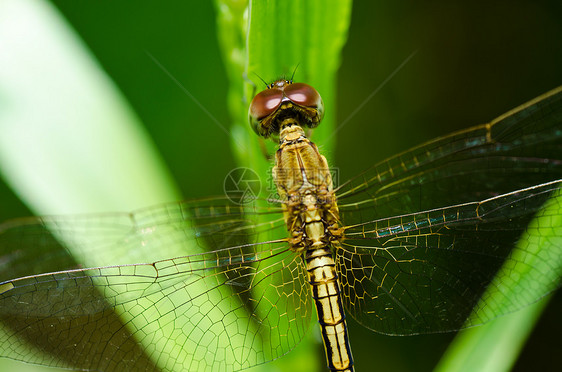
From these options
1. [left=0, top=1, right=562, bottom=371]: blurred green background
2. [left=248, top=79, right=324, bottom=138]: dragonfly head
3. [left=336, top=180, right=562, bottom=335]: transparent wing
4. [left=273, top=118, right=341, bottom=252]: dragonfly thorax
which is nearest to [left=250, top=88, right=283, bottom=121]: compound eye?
[left=248, top=79, right=324, bottom=138]: dragonfly head

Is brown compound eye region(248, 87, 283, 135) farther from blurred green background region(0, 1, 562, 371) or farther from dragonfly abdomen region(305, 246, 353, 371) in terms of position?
blurred green background region(0, 1, 562, 371)

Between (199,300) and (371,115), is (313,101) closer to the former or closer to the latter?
(199,300)

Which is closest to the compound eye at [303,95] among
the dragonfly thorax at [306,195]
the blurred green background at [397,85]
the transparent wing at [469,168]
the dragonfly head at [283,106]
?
the dragonfly head at [283,106]

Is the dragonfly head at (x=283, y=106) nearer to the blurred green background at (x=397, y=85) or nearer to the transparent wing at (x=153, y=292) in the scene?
the transparent wing at (x=153, y=292)

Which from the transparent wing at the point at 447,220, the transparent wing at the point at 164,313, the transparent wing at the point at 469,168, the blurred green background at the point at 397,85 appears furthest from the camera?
the blurred green background at the point at 397,85

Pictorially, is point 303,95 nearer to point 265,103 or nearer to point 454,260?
point 265,103

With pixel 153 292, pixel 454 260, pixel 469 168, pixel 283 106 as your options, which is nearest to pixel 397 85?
pixel 469 168

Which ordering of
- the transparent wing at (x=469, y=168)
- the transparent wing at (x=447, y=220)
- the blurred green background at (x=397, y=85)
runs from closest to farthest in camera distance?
the transparent wing at (x=447, y=220), the transparent wing at (x=469, y=168), the blurred green background at (x=397, y=85)

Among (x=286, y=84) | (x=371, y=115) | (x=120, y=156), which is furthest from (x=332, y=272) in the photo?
(x=371, y=115)
